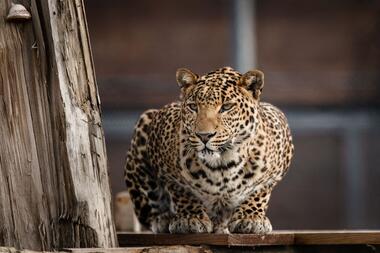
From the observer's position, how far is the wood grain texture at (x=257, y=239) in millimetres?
7562

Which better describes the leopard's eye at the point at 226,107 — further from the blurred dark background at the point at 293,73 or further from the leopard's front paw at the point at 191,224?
the blurred dark background at the point at 293,73

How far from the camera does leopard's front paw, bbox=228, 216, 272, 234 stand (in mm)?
7996

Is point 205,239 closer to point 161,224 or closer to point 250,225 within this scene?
point 250,225

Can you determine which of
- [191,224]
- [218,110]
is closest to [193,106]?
[218,110]

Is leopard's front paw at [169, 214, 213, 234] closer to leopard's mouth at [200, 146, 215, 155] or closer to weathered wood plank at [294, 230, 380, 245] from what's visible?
leopard's mouth at [200, 146, 215, 155]

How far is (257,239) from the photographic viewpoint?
7652 millimetres

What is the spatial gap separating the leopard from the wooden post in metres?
1.11

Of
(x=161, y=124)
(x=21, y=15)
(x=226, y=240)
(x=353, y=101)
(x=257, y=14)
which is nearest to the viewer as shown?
(x=21, y=15)

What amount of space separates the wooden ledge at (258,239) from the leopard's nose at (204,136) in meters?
0.53

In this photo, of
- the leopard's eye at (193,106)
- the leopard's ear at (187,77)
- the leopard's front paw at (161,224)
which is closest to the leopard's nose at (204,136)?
the leopard's eye at (193,106)

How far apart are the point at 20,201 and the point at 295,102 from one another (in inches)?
395

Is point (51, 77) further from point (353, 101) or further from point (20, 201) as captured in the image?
point (353, 101)

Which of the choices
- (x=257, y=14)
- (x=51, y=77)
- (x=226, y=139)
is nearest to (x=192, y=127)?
(x=226, y=139)

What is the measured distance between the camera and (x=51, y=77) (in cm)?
685
